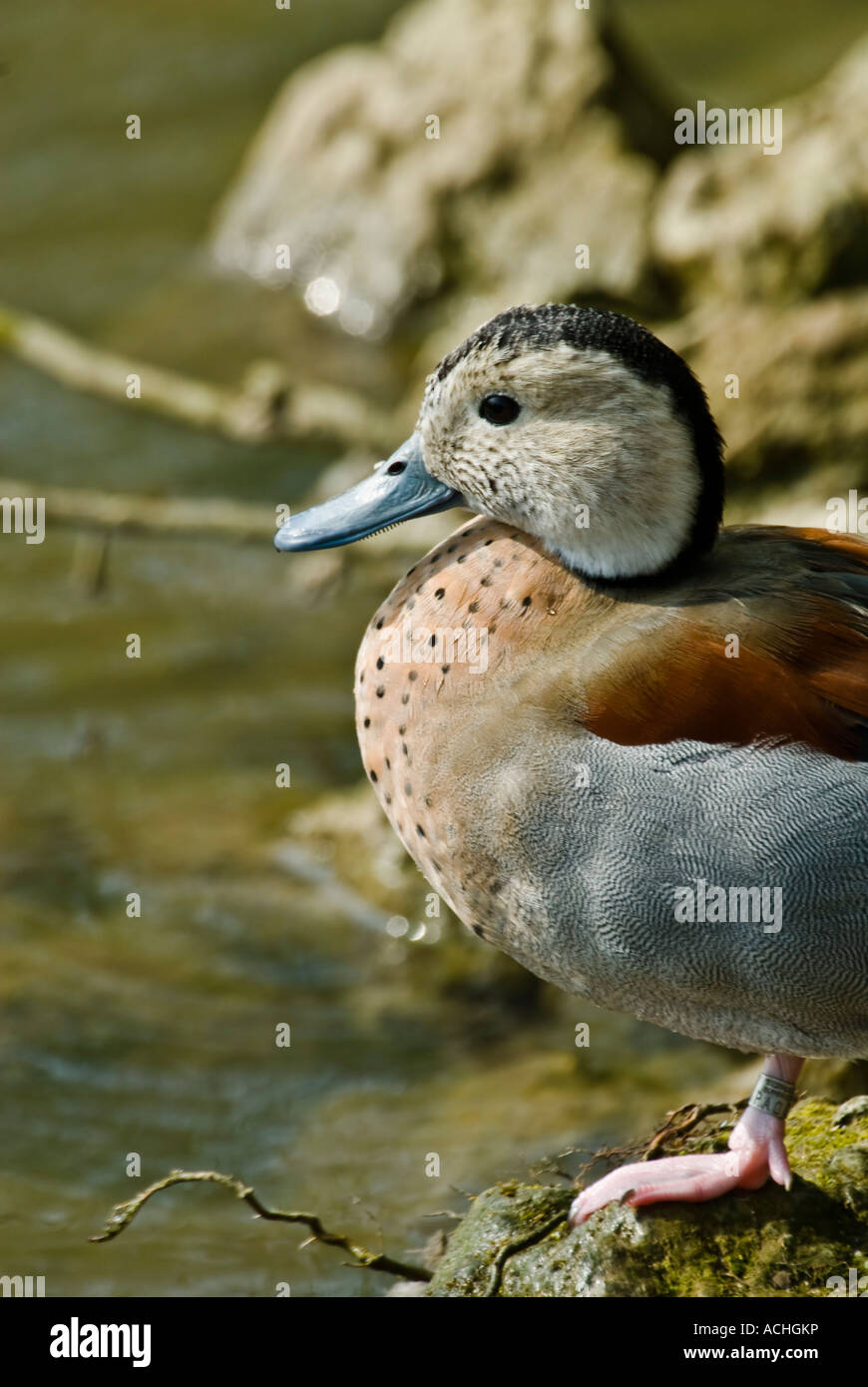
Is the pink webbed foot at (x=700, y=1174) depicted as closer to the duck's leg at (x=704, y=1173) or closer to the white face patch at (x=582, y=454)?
the duck's leg at (x=704, y=1173)

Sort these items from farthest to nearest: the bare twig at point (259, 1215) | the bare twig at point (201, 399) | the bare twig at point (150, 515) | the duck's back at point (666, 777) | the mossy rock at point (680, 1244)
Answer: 1. the bare twig at point (201, 399)
2. the bare twig at point (150, 515)
3. the bare twig at point (259, 1215)
4. the mossy rock at point (680, 1244)
5. the duck's back at point (666, 777)

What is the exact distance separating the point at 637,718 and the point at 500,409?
2.36ft

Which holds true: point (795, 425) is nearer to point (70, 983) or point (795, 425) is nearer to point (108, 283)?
point (70, 983)

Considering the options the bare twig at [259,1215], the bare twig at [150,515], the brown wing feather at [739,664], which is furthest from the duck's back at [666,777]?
the bare twig at [150,515]

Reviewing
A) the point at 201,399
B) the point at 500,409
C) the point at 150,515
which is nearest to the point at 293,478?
the point at 201,399

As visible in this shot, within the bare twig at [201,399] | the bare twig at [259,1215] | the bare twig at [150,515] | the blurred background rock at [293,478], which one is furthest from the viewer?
the bare twig at [201,399]

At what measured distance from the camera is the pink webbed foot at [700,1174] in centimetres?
370

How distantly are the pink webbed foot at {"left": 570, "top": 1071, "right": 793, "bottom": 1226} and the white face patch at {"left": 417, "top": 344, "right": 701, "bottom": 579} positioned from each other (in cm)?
A: 124

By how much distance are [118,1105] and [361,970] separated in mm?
1072

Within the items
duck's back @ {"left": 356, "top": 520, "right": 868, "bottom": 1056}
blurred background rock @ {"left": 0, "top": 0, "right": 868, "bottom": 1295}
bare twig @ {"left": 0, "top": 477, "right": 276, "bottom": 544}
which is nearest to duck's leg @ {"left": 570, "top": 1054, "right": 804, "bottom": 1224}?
duck's back @ {"left": 356, "top": 520, "right": 868, "bottom": 1056}

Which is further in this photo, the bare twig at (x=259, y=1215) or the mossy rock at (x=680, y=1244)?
the bare twig at (x=259, y=1215)

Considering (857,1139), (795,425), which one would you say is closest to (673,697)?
(857,1139)

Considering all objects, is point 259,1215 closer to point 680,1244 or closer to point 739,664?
point 680,1244

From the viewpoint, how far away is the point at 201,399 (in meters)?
6.85
